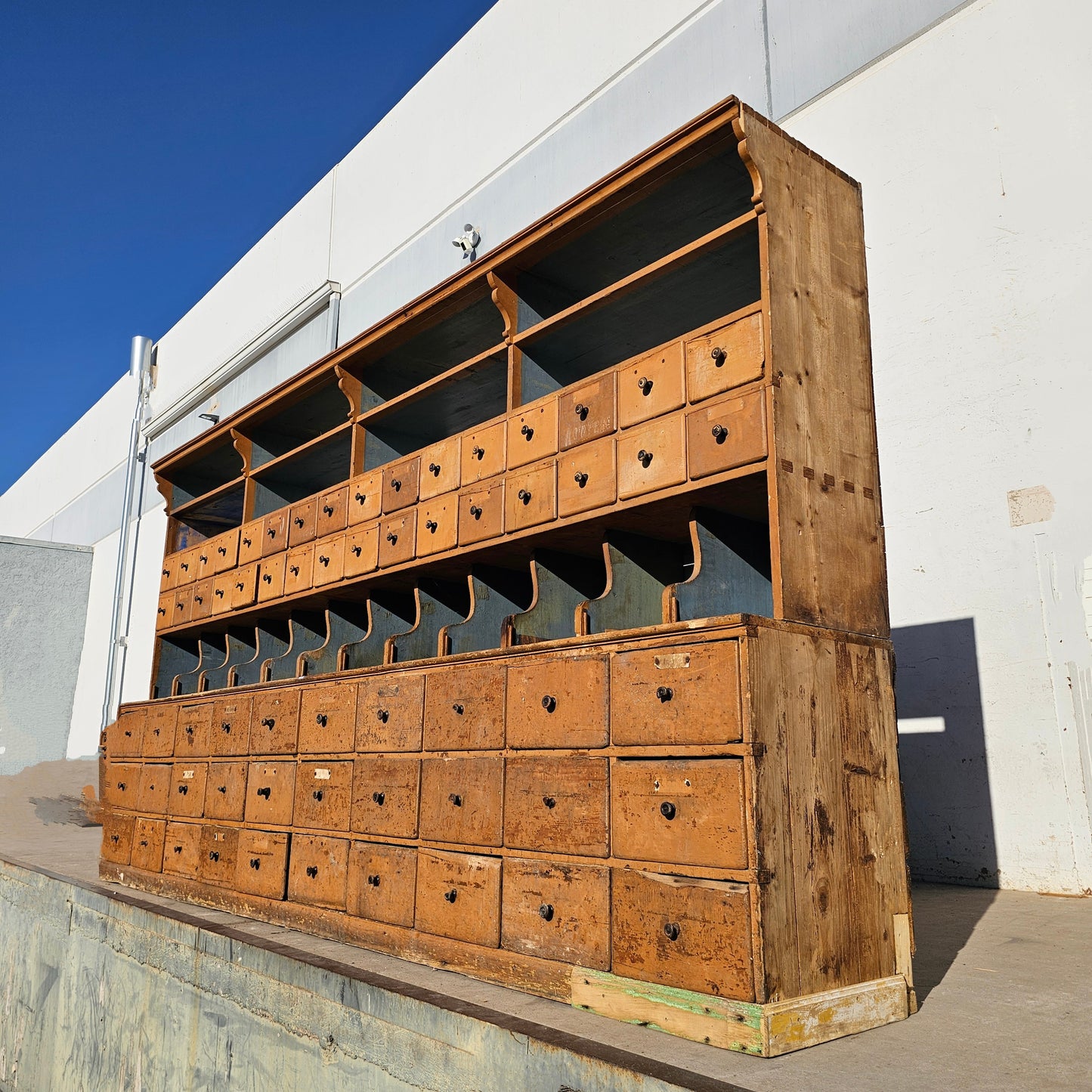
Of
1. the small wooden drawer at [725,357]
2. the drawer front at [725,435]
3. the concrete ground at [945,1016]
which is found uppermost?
the small wooden drawer at [725,357]

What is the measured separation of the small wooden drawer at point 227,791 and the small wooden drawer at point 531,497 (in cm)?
191

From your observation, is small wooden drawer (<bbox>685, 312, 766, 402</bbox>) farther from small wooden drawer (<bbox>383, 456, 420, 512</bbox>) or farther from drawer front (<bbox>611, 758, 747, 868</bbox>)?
small wooden drawer (<bbox>383, 456, 420, 512</bbox>)

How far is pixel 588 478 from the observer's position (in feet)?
10.4

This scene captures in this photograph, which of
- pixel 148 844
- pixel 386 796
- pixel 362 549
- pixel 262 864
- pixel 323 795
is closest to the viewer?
pixel 386 796

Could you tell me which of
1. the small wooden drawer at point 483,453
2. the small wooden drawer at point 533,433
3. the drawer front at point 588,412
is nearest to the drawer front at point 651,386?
the drawer front at point 588,412

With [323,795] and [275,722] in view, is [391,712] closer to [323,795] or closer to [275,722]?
[323,795]

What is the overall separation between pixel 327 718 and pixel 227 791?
993 mm

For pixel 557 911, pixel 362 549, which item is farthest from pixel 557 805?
pixel 362 549

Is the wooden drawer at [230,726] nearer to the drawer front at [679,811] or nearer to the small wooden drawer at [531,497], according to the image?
the small wooden drawer at [531,497]

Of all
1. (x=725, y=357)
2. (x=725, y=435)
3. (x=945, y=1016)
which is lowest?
(x=945, y=1016)

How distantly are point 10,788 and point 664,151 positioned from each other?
1024cm

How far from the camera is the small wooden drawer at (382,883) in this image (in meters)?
3.20

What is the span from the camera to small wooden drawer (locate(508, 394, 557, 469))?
3.39 meters

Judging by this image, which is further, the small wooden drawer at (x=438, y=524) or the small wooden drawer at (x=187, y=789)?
the small wooden drawer at (x=187, y=789)
